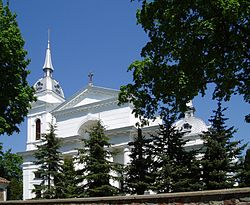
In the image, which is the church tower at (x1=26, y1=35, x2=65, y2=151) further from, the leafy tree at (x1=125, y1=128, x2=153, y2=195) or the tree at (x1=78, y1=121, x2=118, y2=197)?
the leafy tree at (x1=125, y1=128, x2=153, y2=195)

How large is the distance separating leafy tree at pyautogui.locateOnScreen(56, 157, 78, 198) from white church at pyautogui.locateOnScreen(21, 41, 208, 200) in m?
12.2

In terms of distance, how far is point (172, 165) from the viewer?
20531 mm

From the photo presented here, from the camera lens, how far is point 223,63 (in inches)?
540

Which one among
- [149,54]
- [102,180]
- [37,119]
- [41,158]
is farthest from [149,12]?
[37,119]

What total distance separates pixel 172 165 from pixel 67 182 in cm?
853

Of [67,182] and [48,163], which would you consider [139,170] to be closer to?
[67,182]

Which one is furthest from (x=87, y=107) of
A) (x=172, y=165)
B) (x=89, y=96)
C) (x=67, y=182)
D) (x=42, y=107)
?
(x=172, y=165)

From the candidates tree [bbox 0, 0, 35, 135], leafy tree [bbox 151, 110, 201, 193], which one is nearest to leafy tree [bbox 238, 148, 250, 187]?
leafy tree [bbox 151, 110, 201, 193]

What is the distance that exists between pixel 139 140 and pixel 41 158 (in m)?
8.25

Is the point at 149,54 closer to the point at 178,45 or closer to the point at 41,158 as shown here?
the point at 178,45

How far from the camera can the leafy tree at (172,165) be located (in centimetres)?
1989

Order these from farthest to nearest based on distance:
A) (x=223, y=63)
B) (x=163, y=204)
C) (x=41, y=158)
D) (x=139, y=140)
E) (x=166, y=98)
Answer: (x=41, y=158)
(x=139, y=140)
(x=166, y=98)
(x=223, y=63)
(x=163, y=204)

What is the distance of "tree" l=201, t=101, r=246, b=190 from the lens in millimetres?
19688

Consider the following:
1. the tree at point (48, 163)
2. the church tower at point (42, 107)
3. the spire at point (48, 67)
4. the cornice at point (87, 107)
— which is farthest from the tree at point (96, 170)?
the spire at point (48, 67)
